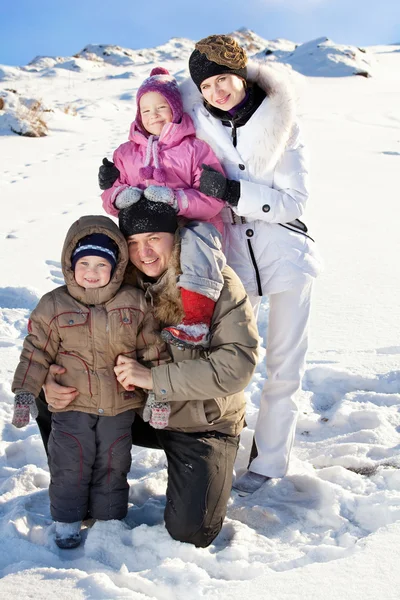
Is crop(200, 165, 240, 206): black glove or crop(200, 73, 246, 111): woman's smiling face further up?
crop(200, 73, 246, 111): woman's smiling face

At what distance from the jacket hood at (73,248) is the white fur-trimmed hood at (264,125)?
1.86 ft

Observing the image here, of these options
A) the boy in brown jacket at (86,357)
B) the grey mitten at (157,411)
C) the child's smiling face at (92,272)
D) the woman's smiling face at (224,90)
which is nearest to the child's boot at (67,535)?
the boy in brown jacket at (86,357)

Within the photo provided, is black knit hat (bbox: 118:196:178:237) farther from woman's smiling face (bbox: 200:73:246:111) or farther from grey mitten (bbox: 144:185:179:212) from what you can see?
woman's smiling face (bbox: 200:73:246:111)

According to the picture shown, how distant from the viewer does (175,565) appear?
1.87 m

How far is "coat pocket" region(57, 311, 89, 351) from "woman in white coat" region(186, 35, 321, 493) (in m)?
0.64

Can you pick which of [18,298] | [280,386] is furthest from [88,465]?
[18,298]

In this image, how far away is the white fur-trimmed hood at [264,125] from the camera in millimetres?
2252

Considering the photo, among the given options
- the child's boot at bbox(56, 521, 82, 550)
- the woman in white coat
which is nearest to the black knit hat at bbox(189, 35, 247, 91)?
the woman in white coat

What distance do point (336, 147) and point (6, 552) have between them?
791 cm

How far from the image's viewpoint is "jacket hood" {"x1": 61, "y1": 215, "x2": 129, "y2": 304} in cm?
210

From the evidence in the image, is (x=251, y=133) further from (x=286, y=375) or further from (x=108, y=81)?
(x=108, y=81)

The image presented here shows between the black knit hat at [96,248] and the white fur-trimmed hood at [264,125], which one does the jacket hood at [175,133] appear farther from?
the black knit hat at [96,248]

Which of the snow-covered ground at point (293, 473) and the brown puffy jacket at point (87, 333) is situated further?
the brown puffy jacket at point (87, 333)

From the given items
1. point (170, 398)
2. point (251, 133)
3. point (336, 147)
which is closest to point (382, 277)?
point (251, 133)
